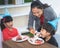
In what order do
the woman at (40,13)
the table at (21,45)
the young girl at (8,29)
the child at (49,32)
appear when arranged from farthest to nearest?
1. the young girl at (8,29)
2. the woman at (40,13)
3. the child at (49,32)
4. the table at (21,45)

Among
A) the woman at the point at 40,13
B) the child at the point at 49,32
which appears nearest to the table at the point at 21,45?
the child at the point at 49,32

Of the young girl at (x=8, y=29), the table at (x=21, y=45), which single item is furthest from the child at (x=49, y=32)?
the young girl at (x=8, y=29)

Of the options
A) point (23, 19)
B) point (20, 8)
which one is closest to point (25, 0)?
point (20, 8)

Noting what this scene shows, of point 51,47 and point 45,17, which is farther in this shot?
point 45,17

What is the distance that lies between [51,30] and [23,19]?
4.04 ft

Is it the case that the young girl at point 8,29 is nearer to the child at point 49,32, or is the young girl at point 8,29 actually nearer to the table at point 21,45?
the table at point 21,45

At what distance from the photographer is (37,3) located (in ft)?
5.82

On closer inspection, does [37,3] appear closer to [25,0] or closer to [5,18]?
[5,18]

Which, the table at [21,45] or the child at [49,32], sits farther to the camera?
the child at [49,32]

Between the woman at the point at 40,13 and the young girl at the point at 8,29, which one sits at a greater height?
the woman at the point at 40,13

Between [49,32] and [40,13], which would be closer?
[49,32]

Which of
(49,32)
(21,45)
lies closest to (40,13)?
(49,32)

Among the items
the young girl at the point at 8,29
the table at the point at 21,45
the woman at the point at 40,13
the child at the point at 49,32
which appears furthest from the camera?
the young girl at the point at 8,29

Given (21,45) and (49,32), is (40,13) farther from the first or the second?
(21,45)
